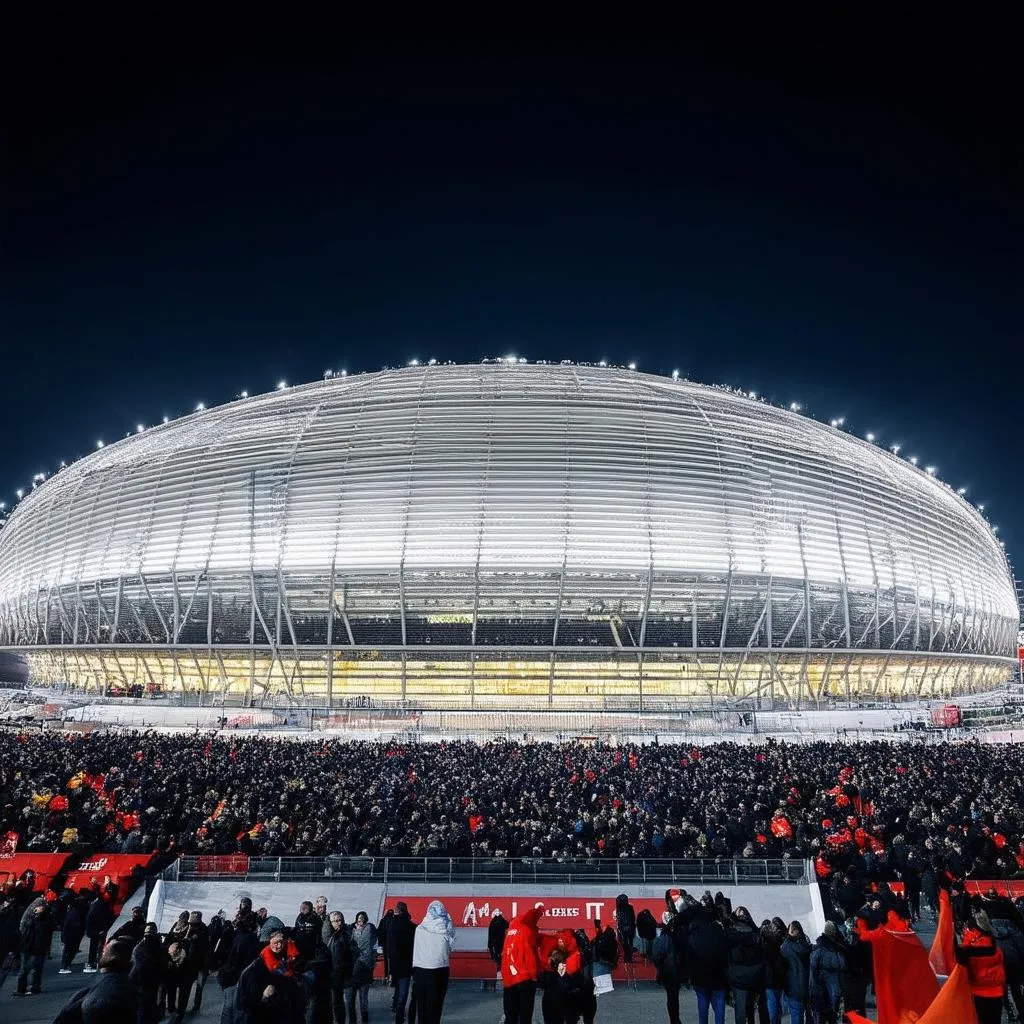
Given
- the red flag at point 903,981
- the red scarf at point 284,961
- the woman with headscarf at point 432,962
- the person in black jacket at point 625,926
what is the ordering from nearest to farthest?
1. the red scarf at point 284,961
2. the red flag at point 903,981
3. the woman with headscarf at point 432,962
4. the person in black jacket at point 625,926

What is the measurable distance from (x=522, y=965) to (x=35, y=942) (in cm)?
649

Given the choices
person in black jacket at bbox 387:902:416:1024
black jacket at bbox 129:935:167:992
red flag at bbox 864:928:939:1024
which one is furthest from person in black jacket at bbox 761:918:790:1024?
black jacket at bbox 129:935:167:992

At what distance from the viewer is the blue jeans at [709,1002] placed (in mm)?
7879

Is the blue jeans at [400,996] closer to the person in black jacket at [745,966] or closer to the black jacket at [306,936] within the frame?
the black jacket at [306,936]

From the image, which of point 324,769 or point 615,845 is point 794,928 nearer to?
point 615,845

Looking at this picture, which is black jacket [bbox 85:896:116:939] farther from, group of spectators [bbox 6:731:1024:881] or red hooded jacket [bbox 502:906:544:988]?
red hooded jacket [bbox 502:906:544:988]

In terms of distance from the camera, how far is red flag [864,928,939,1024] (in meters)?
6.94

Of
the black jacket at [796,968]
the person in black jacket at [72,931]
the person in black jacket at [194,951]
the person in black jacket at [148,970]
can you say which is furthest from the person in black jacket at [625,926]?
the person in black jacket at [72,931]

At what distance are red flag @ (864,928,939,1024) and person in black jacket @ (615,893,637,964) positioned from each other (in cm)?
386

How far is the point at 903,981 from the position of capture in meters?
6.98

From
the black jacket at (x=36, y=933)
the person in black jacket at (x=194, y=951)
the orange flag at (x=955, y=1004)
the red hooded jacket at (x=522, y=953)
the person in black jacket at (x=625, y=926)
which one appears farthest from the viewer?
the person in black jacket at (x=625, y=926)

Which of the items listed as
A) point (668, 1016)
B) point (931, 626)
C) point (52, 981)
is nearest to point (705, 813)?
point (668, 1016)

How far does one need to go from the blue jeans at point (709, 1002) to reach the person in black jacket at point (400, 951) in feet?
10.2

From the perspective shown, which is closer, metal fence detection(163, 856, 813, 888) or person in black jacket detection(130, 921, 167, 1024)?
person in black jacket detection(130, 921, 167, 1024)
